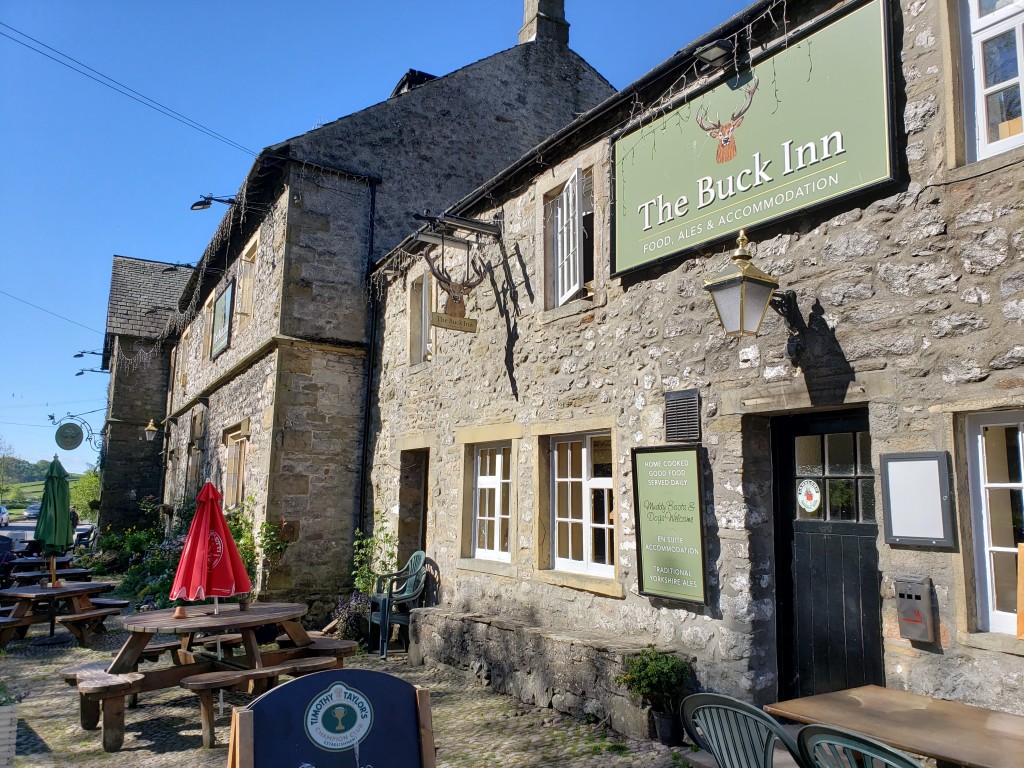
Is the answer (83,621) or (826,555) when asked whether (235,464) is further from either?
(826,555)

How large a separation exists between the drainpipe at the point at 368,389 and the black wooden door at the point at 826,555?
285 inches

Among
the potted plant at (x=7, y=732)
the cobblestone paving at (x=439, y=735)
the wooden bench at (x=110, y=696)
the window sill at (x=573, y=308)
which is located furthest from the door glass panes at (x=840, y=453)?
the wooden bench at (x=110, y=696)

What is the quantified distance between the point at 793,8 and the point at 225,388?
478 inches

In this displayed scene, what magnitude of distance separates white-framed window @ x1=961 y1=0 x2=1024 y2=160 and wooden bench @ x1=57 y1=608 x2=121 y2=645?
32.3 feet

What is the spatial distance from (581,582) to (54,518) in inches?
295

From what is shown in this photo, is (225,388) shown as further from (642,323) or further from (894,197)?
(894,197)

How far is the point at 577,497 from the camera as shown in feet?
22.8

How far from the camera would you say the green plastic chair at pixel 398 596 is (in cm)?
860

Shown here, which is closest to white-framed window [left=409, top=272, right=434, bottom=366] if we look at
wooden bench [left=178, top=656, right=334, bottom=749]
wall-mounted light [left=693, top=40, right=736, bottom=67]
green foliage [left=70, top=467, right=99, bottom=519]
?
wooden bench [left=178, top=656, right=334, bottom=749]

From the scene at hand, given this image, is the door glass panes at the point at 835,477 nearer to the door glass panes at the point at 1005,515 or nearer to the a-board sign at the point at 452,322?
the door glass panes at the point at 1005,515

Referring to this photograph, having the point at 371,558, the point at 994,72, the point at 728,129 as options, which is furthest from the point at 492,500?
the point at 994,72

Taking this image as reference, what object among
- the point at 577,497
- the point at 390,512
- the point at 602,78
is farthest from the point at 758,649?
the point at 602,78

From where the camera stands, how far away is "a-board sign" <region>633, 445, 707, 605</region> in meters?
5.24

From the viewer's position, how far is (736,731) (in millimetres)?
3008
